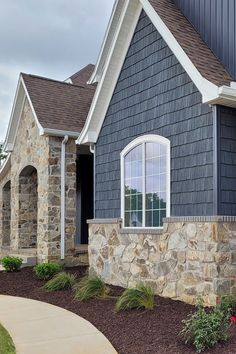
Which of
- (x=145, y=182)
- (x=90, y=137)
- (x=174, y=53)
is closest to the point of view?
(x=174, y=53)

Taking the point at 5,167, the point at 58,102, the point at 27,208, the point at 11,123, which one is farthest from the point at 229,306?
the point at 5,167

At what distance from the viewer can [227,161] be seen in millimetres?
7793

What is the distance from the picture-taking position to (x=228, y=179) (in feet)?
25.6

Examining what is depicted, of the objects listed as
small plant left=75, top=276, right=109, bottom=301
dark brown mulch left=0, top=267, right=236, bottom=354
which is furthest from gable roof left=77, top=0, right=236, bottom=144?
small plant left=75, top=276, right=109, bottom=301

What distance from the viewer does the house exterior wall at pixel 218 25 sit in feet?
27.2

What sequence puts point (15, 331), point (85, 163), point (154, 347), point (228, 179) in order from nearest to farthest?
point (154, 347), point (15, 331), point (228, 179), point (85, 163)

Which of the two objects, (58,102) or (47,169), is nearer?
(47,169)

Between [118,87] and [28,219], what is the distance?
698cm

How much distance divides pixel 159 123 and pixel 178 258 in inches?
106

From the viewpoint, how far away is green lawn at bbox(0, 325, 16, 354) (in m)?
5.88

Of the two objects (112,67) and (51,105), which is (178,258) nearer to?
(112,67)

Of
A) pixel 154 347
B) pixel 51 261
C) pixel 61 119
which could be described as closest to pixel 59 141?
pixel 61 119

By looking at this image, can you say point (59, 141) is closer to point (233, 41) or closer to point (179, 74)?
point (179, 74)

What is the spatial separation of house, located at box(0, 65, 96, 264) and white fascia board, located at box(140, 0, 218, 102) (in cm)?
516
